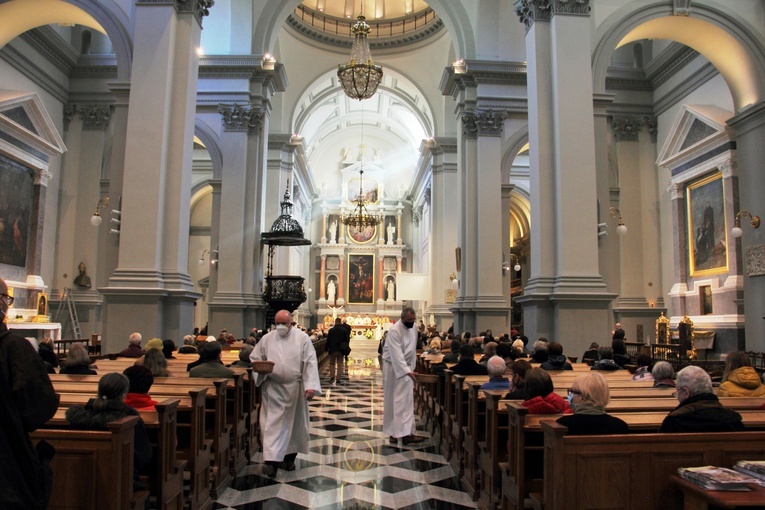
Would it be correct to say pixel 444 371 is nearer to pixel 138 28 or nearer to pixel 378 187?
pixel 138 28

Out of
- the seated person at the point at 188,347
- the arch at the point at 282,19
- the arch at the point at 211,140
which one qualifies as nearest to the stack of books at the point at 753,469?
the seated person at the point at 188,347

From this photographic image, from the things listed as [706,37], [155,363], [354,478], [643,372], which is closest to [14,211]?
[155,363]

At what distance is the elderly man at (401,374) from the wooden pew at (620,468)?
3.75 m

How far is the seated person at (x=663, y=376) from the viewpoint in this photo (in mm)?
5249

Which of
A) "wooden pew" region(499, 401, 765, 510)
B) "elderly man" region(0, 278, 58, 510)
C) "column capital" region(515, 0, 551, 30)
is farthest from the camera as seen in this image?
"column capital" region(515, 0, 551, 30)

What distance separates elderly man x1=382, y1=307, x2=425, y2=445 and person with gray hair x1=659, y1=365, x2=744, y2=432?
11.7ft

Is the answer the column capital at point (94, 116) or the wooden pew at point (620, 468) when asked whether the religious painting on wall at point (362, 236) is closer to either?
the column capital at point (94, 116)

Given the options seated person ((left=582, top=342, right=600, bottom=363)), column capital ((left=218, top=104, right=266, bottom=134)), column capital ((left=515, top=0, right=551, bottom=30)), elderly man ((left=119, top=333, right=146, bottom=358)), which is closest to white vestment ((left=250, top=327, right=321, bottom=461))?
elderly man ((left=119, top=333, right=146, bottom=358))

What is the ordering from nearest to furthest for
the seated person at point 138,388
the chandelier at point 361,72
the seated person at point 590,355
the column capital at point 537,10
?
the seated person at point 138,388, the seated person at point 590,355, the column capital at point 537,10, the chandelier at point 361,72

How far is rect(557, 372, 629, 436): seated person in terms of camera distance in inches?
125

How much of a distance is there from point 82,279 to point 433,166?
494 inches

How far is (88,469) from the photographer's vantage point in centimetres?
307

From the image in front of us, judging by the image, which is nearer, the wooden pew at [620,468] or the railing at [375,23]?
the wooden pew at [620,468]

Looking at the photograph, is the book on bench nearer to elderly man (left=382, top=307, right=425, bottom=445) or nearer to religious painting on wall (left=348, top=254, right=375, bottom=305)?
elderly man (left=382, top=307, right=425, bottom=445)
